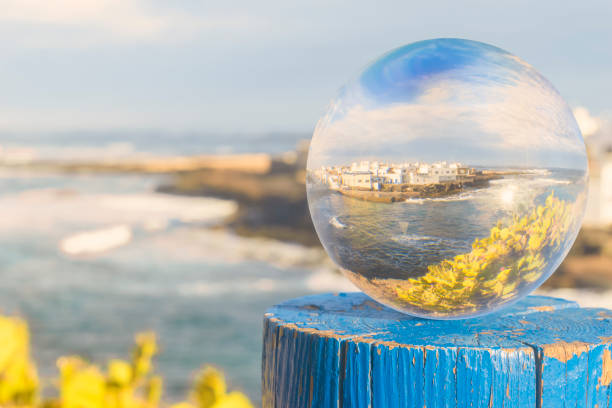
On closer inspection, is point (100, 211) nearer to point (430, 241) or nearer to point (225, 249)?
point (225, 249)

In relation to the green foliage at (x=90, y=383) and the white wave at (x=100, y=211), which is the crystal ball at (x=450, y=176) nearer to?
the green foliage at (x=90, y=383)

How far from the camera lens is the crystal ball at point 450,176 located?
5.57ft

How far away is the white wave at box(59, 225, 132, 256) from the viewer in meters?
13.1

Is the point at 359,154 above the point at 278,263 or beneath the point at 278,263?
above

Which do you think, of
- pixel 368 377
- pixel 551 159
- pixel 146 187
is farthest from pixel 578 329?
pixel 146 187

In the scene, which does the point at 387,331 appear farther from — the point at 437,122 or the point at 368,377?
the point at 437,122

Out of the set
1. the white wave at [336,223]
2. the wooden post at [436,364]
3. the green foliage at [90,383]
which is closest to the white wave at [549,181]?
the wooden post at [436,364]

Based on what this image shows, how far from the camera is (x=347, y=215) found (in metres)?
1.83

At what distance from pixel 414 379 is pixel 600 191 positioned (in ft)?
38.3

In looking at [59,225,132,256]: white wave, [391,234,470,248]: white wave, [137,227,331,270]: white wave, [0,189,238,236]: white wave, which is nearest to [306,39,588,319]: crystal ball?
[391,234,470,248]: white wave

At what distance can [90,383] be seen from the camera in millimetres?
886

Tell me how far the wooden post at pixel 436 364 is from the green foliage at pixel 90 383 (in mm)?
781

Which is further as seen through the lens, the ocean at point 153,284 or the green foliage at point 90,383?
the ocean at point 153,284

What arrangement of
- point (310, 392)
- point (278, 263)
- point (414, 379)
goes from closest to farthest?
1. point (414, 379)
2. point (310, 392)
3. point (278, 263)
